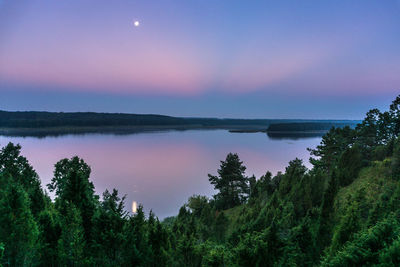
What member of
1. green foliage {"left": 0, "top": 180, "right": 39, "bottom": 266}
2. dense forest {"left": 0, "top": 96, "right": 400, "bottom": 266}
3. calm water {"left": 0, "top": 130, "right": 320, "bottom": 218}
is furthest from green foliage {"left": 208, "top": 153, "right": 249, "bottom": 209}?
green foliage {"left": 0, "top": 180, "right": 39, "bottom": 266}

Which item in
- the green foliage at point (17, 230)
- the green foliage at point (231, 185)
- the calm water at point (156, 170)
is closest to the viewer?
the green foliage at point (17, 230)

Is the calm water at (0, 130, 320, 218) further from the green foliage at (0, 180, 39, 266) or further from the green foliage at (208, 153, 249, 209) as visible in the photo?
the green foliage at (0, 180, 39, 266)

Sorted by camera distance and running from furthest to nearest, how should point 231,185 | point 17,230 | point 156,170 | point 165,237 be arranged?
point 156,170 → point 231,185 → point 165,237 → point 17,230

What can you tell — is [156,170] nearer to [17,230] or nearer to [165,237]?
[165,237]

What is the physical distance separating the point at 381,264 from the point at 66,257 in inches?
450

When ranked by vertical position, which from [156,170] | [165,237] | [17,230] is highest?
[17,230]

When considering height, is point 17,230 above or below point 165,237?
above

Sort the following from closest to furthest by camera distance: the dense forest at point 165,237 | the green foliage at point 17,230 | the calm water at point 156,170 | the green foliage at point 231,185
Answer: the dense forest at point 165,237, the green foliage at point 17,230, the green foliage at point 231,185, the calm water at point 156,170

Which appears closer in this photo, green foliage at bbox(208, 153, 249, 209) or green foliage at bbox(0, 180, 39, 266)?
green foliage at bbox(0, 180, 39, 266)

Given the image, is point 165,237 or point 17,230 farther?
point 165,237

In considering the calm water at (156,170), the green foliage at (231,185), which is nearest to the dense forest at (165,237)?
the green foliage at (231,185)

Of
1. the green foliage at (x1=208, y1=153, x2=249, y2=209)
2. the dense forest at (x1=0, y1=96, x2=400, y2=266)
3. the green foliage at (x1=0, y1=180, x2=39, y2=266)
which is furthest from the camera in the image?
the green foliage at (x1=208, y1=153, x2=249, y2=209)

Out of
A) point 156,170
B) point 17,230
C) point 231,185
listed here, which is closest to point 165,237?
point 17,230

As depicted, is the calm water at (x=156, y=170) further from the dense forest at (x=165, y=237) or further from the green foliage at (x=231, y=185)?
the dense forest at (x=165, y=237)
